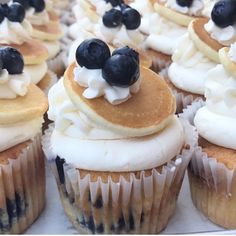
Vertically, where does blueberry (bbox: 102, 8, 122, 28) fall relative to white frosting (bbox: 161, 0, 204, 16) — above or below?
above

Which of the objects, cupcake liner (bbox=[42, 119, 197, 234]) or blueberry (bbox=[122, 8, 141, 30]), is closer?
cupcake liner (bbox=[42, 119, 197, 234])

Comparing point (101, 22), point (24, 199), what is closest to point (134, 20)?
point (101, 22)

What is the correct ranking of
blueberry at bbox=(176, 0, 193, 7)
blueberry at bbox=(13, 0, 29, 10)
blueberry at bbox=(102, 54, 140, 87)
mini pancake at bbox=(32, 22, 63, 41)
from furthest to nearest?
mini pancake at bbox=(32, 22, 63, 41)
blueberry at bbox=(13, 0, 29, 10)
blueberry at bbox=(176, 0, 193, 7)
blueberry at bbox=(102, 54, 140, 87)

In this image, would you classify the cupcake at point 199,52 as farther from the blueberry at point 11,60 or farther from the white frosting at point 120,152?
the blueberry at point 11,60

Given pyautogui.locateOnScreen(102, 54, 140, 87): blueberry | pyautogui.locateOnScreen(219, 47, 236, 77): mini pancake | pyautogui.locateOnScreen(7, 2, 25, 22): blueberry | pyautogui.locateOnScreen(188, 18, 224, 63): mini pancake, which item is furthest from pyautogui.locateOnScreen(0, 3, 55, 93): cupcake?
pyautogui.locateOnScreen(219, 47, 236, 77): mini pancake

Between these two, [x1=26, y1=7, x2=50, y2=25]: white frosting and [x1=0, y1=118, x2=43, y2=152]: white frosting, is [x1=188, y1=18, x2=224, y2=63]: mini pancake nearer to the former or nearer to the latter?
[x1=0, y1=118, x2=43, y2=152]: white frosting

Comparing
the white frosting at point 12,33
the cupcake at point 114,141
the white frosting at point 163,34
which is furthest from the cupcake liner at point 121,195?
the white frosting at point 163,34

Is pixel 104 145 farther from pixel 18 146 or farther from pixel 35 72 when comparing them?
pixel 35 72
